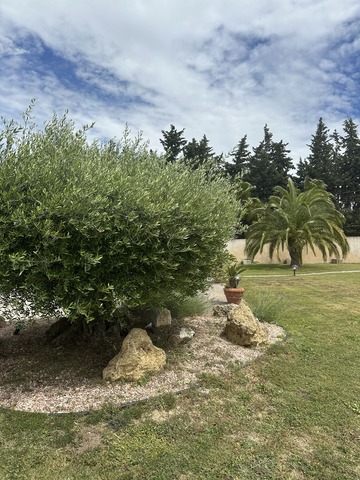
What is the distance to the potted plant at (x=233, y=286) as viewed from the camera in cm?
805

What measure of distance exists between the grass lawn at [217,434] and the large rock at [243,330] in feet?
2.05

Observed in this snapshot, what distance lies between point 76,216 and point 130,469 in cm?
206

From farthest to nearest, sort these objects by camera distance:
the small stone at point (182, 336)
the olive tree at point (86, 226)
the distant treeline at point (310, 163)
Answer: the distant treeline at point (310, 163)
the small stone at point (182, 336)
the olive tree at point (86, 226)

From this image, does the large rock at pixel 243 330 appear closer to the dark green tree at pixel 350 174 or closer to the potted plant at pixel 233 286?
the potted plant at pixel 233 286

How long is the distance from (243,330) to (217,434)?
2.13m

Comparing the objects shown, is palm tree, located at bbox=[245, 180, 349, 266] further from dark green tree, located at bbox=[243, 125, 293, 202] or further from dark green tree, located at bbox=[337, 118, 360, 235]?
dark green tree, located at bbox=[337, 118, 360, 235]

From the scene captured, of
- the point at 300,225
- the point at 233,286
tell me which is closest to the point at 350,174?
the point at 300,225

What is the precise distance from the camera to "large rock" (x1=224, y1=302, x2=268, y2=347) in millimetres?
4758

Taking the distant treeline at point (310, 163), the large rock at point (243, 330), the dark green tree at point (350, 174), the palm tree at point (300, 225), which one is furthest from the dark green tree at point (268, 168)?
the large rock at point (243, 330)

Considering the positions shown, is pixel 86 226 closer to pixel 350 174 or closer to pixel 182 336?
pixel 182 336

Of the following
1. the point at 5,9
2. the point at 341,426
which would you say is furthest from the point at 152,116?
the point at 341,426

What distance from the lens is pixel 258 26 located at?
21.0 ft

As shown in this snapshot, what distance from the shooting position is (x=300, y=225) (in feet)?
61.0

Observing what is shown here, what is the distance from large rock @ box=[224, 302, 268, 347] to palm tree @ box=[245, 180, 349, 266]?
13.8 m
